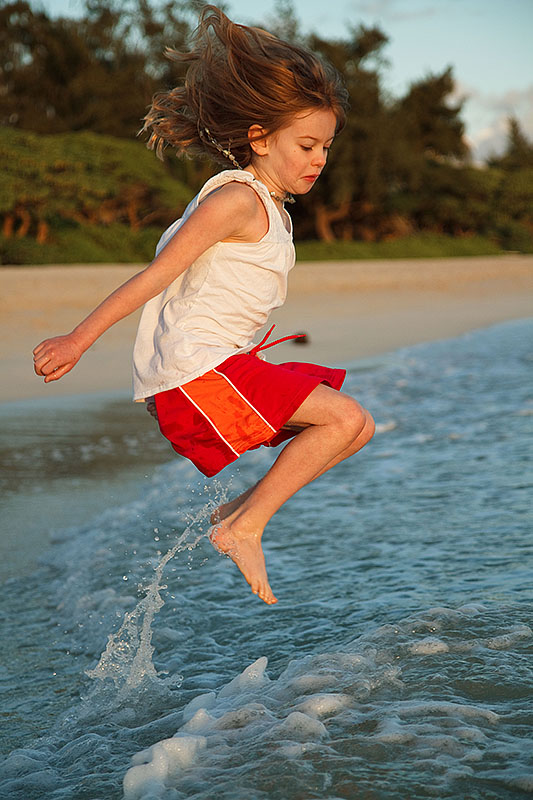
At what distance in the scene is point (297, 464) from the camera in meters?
2.68

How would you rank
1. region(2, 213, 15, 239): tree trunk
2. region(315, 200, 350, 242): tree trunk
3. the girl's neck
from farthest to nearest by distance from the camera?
region(315, 200, 350, 242): tree trunk → region(2, 213, 15, 239): tree trunk → the girl's neck

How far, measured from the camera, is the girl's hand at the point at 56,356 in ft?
7.73

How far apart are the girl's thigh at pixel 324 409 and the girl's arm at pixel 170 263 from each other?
0.51 meters

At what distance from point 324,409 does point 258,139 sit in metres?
0.87

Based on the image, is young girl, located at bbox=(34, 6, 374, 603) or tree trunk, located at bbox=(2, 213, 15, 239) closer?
young girl, located at bbox=(34, 6, 374, 603)

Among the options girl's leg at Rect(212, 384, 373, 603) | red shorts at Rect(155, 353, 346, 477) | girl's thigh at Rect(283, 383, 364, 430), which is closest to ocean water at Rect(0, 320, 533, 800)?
girl's leg at Rect(212, 384, 373, 603)

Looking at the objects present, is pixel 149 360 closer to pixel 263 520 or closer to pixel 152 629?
pixel 263 520

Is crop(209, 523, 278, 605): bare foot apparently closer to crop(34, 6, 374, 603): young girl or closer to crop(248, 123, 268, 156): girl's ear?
crop(34, 6, 374, 603): young girl

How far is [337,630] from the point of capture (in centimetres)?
325

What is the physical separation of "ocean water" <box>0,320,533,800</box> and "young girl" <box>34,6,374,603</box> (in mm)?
446

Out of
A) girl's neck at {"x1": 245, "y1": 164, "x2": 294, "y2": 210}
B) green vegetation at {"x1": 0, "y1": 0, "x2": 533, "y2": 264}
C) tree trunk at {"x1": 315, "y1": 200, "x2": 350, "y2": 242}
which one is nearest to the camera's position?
girl's neck at {"x1": 245, "y1": 164, "x2": 294, "y2": 210}

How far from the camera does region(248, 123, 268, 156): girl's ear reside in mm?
2785

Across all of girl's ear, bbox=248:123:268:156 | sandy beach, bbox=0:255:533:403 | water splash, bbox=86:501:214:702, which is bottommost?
sandy beach, bbox=0:255:533:403

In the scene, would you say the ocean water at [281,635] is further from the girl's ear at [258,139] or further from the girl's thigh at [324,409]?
the girl's ear at [258,139]
